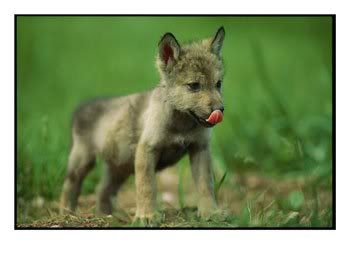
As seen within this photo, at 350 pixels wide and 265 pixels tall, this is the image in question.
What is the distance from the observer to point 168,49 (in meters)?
5.05

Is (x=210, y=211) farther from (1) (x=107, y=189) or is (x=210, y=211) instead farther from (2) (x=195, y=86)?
(1) (x=107, y=189)

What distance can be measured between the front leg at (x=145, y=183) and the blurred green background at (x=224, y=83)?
137 cm

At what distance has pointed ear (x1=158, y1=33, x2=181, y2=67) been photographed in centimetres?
498

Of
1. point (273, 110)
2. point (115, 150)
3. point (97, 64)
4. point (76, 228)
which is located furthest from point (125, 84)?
point (76, 228)

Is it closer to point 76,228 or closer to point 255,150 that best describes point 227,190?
point 255,150

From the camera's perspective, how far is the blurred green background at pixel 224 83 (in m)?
6.76

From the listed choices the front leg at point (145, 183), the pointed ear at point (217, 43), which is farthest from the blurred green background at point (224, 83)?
the front leg at point (145, 183)

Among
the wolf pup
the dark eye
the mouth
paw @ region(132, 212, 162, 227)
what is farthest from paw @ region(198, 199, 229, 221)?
the dark eye

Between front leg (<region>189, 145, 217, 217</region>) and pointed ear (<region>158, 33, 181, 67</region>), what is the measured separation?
56cm

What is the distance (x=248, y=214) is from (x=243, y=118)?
295cm

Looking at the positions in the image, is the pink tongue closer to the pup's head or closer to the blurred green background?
the pup's head

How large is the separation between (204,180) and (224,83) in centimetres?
363
